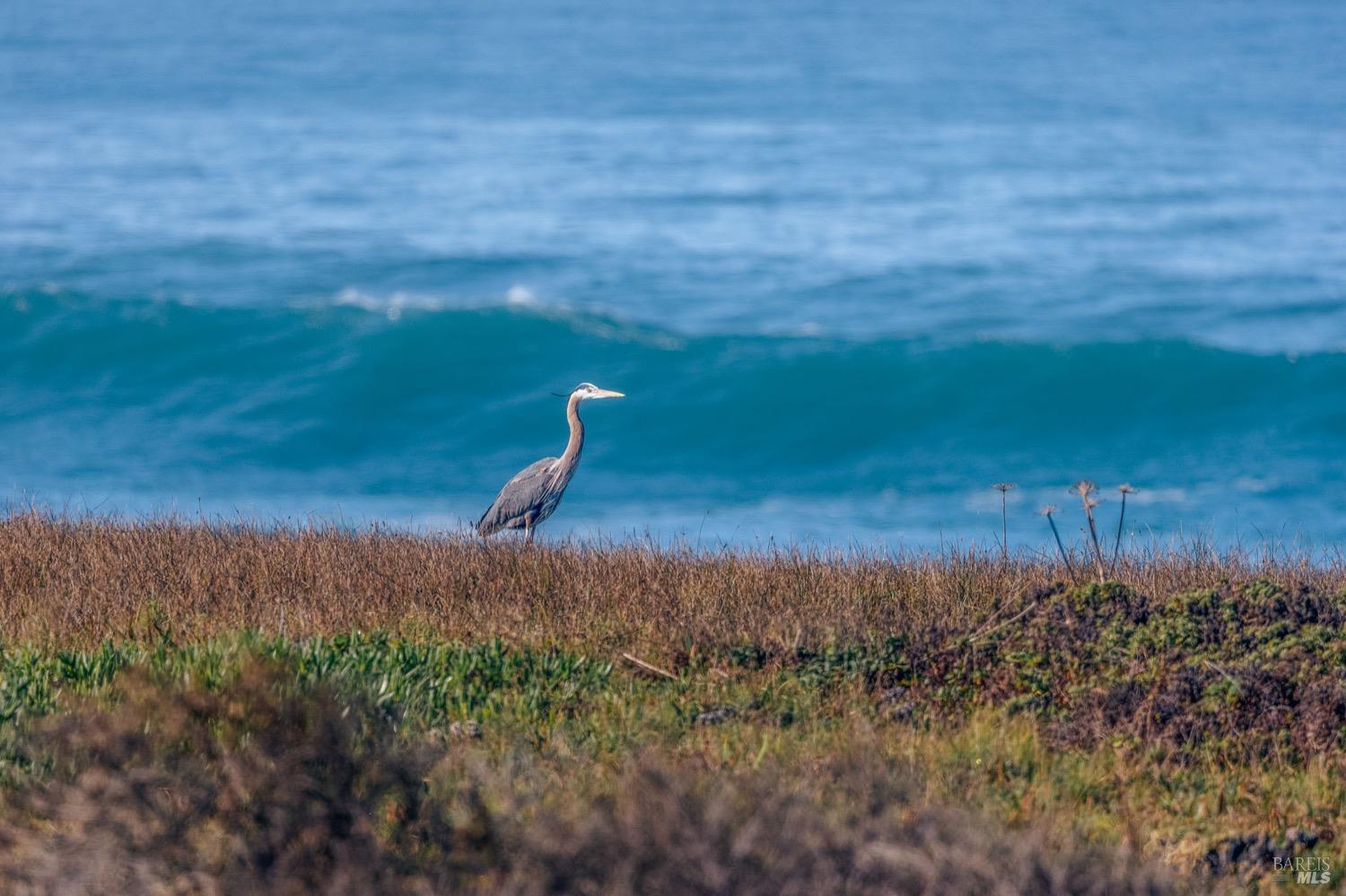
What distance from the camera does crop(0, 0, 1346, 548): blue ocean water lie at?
23.4 m

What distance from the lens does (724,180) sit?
1672 inches

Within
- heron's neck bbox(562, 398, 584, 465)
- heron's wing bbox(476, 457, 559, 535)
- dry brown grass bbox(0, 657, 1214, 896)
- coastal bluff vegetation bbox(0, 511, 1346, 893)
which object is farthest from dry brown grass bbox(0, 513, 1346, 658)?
dry brown grass bbox(0, 657, 1214, 896)

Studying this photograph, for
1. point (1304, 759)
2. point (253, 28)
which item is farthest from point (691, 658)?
point (253, 28)

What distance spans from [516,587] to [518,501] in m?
2.95

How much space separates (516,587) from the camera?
697cm

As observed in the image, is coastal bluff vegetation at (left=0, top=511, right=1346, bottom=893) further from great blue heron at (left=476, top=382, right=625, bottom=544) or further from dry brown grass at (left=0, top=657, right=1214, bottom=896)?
great blue heron at (left=476, top=382, right=625, bottom=544)

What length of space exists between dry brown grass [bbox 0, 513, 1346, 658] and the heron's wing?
1.63 meters

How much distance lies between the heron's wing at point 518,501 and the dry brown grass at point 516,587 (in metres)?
1.63

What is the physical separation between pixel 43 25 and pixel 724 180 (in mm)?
59806

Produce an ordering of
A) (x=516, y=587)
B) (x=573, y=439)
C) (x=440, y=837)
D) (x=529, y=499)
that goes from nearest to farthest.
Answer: (x=440, y=837), (x=516, y=587), (x=529, y=499), (x=573, y=439)

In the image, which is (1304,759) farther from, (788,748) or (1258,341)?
(1258,341)

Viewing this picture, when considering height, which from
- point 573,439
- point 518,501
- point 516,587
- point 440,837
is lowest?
point 518,501

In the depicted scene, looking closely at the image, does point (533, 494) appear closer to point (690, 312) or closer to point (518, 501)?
point (518, 501)

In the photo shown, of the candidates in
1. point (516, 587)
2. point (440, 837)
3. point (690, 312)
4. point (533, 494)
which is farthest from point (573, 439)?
point (690, 312)
